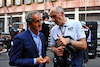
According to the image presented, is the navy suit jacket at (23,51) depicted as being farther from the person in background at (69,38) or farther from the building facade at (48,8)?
the building facade at (48,8)

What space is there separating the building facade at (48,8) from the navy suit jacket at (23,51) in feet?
50.9

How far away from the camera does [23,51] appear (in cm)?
184

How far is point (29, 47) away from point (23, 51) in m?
0.09

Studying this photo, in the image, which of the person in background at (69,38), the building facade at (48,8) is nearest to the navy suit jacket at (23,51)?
the person in background at (69,38)

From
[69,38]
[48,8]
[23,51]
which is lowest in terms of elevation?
[23,51]

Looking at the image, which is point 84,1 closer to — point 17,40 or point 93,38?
point 93,38

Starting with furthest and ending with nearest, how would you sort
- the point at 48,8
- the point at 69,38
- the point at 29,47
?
the point at 48,8, the point at 69,38, the point at 29,47

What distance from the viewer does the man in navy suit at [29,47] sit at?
5.90ft

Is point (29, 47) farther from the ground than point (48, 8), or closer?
closer

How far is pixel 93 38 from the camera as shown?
833 cm

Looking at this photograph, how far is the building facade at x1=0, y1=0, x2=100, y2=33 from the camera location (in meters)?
21.5

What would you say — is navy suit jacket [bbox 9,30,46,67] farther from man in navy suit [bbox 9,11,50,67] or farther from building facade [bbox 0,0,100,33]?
building facade [bbox 0,0,100,33]

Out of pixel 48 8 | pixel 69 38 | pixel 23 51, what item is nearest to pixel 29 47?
pixel 23 51

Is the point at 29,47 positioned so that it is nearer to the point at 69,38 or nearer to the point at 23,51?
the point at 23,51
